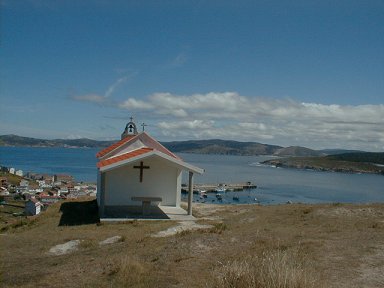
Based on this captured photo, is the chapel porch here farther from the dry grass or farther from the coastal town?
the coastal town

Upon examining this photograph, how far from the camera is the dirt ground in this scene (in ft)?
29.4

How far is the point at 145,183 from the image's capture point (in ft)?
74.2

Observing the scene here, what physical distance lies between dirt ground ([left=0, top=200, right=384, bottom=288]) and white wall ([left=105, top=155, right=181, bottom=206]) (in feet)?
9.96

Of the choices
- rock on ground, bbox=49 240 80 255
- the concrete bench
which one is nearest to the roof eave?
the concrete bench

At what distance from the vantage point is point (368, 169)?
192875mm

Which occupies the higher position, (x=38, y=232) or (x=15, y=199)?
(x=38, y=232)

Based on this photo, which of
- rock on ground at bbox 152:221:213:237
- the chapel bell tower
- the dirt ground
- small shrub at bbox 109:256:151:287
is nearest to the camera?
small shrub at bbox 109:256:151:287

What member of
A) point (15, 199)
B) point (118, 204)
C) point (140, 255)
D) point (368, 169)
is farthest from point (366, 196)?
point (368, 169)

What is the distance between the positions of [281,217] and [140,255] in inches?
438

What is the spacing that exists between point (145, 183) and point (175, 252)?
11.5 meters

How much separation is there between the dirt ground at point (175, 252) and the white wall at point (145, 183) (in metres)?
3.04

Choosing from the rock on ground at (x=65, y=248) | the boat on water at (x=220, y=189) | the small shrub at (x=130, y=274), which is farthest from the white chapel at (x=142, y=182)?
the boat on water at (x=220, y=189)

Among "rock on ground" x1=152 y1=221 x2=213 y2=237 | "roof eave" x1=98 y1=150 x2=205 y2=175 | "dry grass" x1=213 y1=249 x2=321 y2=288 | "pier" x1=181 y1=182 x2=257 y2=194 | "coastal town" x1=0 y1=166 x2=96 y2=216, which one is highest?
"roof eave" x1=98 y1=150 x2=205 y2=175

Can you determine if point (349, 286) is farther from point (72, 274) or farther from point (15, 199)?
point (15, 199)
